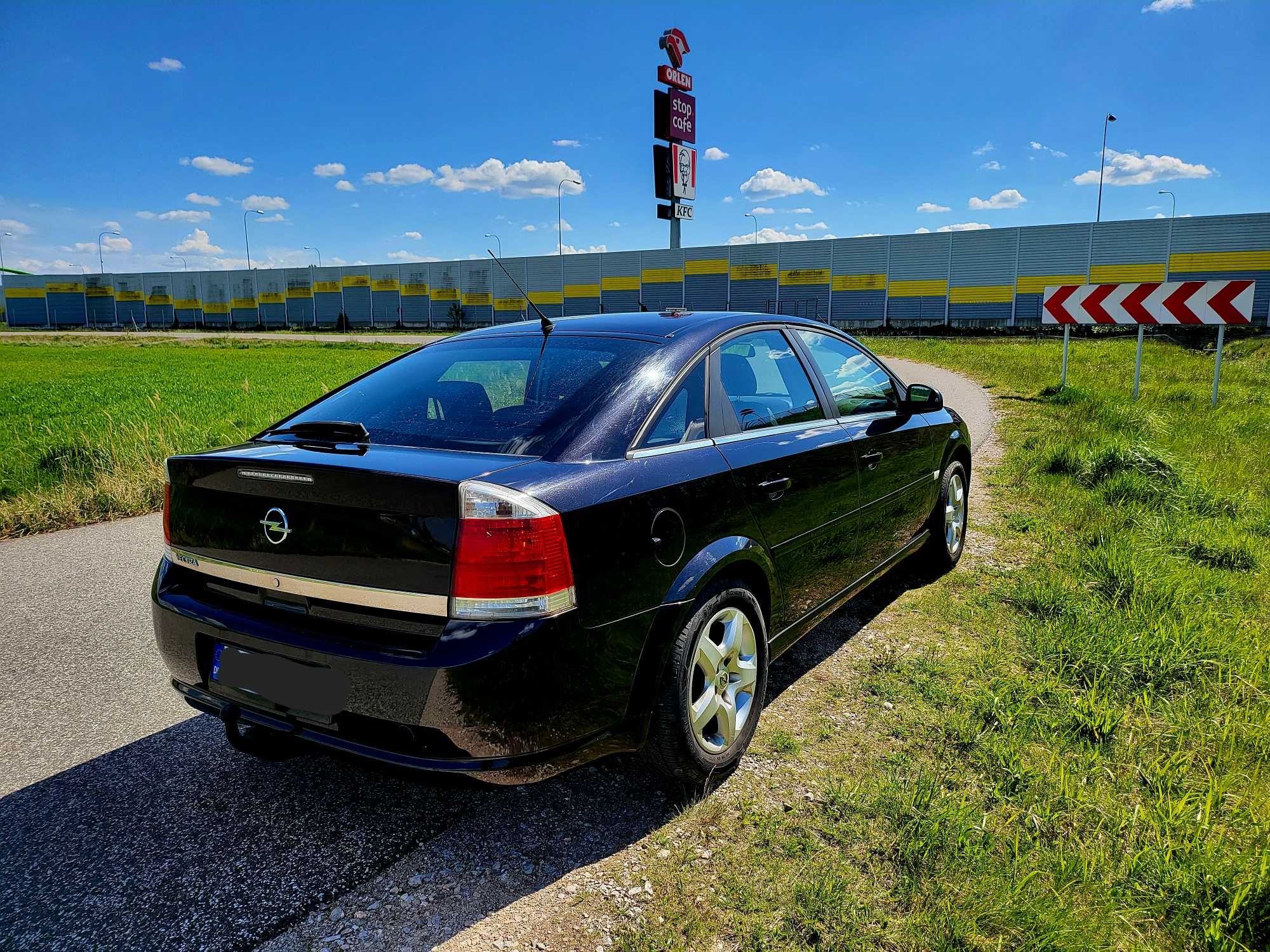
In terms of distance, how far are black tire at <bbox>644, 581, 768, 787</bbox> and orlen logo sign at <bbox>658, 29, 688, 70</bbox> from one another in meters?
37.1

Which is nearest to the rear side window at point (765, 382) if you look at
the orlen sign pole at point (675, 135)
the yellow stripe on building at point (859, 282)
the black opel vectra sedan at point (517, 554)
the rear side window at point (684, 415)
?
the black opel vectra sedan at point (517, 554)

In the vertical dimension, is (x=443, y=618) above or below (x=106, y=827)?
above

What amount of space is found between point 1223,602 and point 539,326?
12.4 ft

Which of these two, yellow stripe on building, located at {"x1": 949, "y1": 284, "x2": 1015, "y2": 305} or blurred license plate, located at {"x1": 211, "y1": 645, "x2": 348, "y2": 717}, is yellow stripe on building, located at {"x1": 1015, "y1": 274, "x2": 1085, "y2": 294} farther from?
blurred license plate, located at {"x1": 211, "y1": 645, "x2": 348, "y2": 717}

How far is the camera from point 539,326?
3371 mm

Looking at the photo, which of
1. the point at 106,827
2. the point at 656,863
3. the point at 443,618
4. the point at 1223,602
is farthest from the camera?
the point at 1223,602

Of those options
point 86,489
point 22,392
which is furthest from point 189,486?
point 22,392

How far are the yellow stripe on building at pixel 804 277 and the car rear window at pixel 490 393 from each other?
4517 centimetres

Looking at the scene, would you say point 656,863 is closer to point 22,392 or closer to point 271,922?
point 271,922

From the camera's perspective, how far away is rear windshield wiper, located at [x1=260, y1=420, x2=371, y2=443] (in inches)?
101

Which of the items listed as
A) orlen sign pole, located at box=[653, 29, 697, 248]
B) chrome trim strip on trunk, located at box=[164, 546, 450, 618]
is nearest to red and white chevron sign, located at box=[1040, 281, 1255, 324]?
chrome trim strip on trunk, located at box=[164, 546, 450, 618]

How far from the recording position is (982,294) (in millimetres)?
41875

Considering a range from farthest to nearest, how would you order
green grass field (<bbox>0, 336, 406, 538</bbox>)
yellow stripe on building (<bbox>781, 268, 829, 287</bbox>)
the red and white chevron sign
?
1. yellow stripe on building (<bbox>781, 268, 829, 287</bbox>)
2. the red and white chevron sign
3. green grass field (<bbox>0, 336, 406, 538</bbox>)

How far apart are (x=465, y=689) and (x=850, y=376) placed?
8.90 ft
